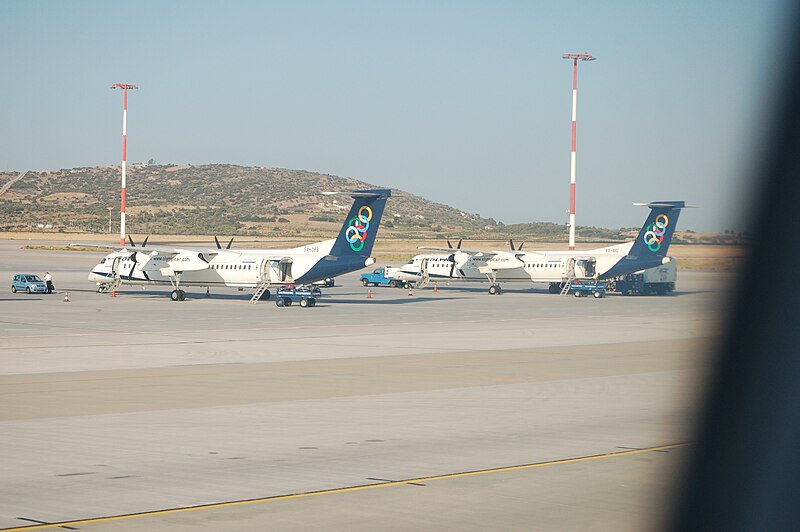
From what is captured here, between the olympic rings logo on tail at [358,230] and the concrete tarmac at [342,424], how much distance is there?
1572 centimetres

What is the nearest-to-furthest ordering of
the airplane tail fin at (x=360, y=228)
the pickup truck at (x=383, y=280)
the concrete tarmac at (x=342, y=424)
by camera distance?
the concrete tarmac at (x=342, y=424) → the airplane tail fin at (x=360, y=228) → the pickup truck at (x=383, y=280)

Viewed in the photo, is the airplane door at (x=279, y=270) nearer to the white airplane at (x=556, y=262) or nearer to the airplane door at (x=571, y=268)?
the white airplane at (x=556, y=262)

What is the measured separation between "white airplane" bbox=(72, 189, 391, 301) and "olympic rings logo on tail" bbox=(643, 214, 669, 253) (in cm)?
2013

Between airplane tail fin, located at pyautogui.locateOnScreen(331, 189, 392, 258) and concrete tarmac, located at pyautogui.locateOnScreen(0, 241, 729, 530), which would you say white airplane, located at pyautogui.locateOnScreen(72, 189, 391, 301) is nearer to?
airplane tail fin, located at pyautogui.locateOnScreen(331, 189, 392, 258)

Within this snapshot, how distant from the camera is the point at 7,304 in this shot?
200 ft

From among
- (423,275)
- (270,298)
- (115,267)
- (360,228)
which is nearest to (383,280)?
(423,275)

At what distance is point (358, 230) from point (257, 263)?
274 inches

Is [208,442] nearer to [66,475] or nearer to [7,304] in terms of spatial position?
[66,475]

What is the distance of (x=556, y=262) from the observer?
80375 millimetres

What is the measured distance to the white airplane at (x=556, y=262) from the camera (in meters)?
76.6

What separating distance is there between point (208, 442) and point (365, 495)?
5.29 m

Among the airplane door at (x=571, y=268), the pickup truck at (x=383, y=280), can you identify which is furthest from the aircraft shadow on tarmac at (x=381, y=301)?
the pickup truck at (x=383, y=280)

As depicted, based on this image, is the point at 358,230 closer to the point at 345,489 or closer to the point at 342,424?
the point at 342,424

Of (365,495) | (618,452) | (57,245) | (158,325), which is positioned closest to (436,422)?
(618,452)
